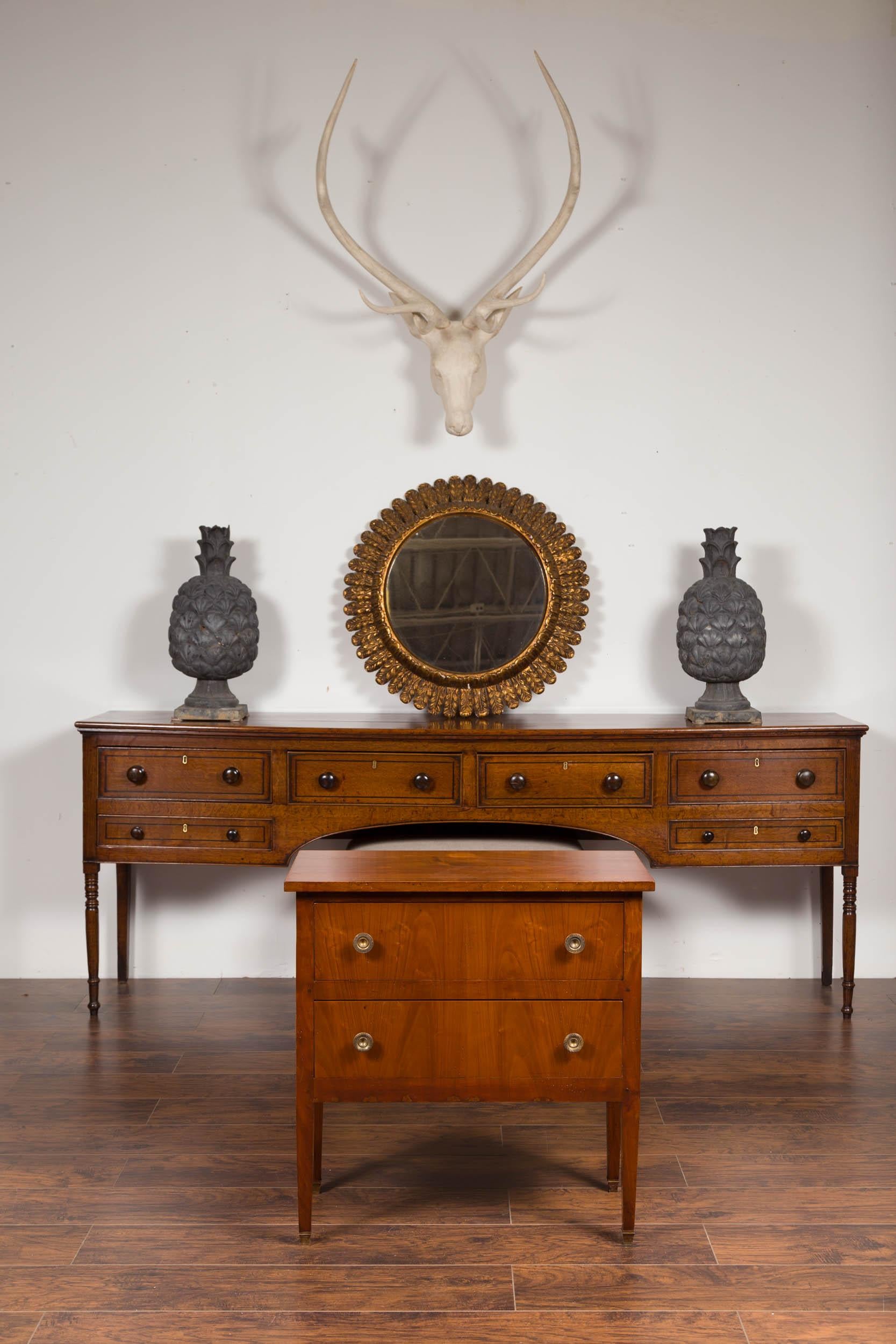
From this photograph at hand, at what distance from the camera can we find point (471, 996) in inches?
80.0

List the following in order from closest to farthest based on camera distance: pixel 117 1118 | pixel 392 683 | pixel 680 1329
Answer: pixel 680 1329 < pixel 117 1118 < pixel 392 683

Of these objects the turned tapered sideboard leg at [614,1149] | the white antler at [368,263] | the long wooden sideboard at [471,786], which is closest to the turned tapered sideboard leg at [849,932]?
the long wooden sideboard at [471,786]

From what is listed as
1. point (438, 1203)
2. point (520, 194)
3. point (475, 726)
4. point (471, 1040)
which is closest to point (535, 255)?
point (520, 194)

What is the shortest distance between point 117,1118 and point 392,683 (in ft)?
4.63

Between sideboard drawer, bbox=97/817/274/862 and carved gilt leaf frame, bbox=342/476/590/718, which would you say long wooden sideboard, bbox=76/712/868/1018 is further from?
carved gilt leaf frame, bbox=342/476/590/718

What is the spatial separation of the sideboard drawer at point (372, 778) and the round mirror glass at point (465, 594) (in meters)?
0.41

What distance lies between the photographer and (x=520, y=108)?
3541mm

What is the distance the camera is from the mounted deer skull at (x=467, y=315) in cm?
328

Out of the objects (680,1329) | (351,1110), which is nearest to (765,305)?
(351,1110)

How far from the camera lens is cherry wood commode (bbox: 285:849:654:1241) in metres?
2.02

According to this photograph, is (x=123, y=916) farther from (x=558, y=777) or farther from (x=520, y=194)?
(x=520, y=194)

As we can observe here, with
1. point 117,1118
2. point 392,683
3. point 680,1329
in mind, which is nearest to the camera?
point 680,1329

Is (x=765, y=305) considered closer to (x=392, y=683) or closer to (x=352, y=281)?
(x=352, y=281)

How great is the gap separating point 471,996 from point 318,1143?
0.55m
